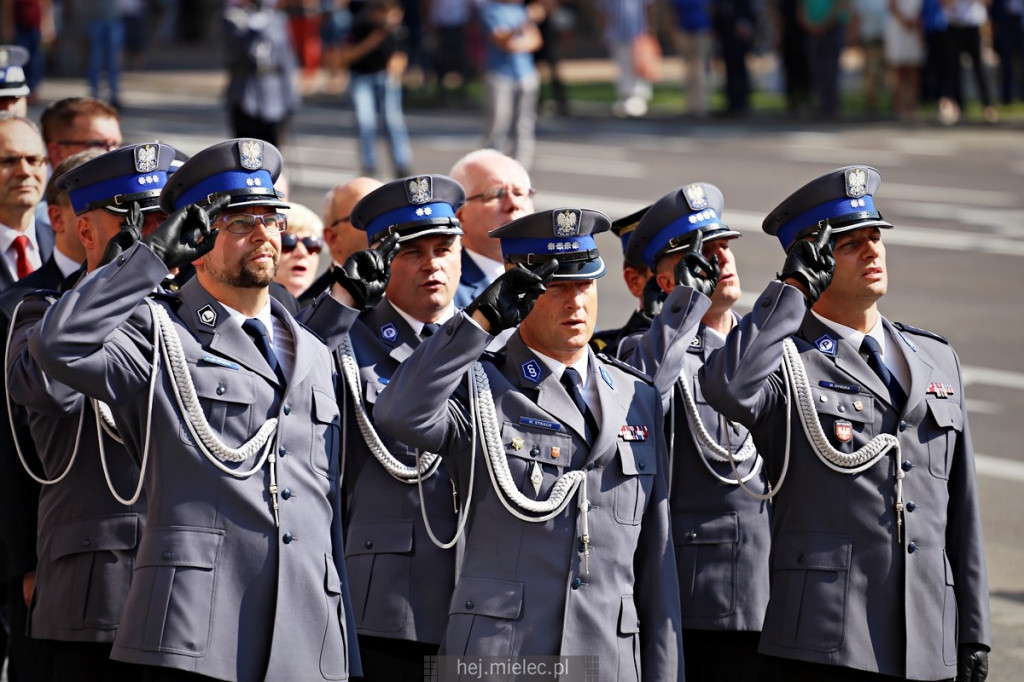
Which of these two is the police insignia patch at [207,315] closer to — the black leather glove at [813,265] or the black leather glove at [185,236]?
the black leather glove at [185,236]

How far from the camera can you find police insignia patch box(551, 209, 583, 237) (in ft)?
17.7

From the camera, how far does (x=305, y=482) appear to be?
5164 millimetres

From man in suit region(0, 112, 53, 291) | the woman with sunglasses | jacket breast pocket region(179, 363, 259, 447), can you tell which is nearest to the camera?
jacket breast pocket region(179, 363, 259, 447)

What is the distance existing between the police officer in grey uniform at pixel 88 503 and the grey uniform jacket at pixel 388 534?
0.71m

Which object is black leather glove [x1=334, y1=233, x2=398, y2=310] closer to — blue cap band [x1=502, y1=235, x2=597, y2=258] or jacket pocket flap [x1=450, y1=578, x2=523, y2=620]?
blue cap band [x1=502, y1=235, x2=597, y2=258]

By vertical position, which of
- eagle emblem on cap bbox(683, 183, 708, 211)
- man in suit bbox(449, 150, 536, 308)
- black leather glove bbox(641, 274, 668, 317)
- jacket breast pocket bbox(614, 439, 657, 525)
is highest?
man in suit bbox(449, 150, 536, 308)

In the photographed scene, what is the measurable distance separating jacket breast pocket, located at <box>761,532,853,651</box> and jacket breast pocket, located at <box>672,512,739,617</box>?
1.37ft

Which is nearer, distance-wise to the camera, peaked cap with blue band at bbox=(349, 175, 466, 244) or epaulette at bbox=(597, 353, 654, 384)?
epaulette at bbox=(597, 353, 654, 384)

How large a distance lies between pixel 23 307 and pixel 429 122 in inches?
792

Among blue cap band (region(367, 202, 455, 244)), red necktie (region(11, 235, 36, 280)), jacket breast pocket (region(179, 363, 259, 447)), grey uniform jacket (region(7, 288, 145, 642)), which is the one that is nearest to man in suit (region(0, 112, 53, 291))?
red necktie (region(11, 235, 36, 280))

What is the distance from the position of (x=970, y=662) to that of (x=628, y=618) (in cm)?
124

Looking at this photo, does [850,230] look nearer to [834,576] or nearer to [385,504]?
[834,576]

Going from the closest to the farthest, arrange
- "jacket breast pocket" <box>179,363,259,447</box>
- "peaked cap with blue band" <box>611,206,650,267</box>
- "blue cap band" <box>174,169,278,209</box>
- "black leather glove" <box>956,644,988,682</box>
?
"jacket breast pocket" <box>179,363,259,447</box>, "blue cap band" <box>174,169,278,209</box>, "black leather glove" <box>956,644,988,682</box>, "peaked cap with blue band" <box>611,206,650,267</box>

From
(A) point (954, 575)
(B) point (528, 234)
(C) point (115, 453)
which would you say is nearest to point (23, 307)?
(C) point (115, 453)
